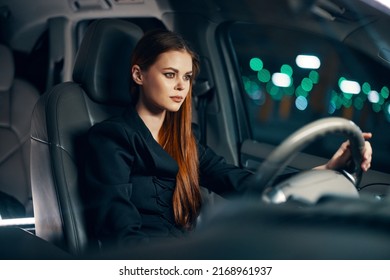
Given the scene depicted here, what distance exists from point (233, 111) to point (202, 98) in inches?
3.8

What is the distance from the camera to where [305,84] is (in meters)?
1.44

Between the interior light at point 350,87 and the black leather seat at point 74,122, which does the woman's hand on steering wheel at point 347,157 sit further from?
the black leather seat at point 74,122

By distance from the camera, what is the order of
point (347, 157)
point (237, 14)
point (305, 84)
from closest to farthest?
point (347, 157)
point (305, 84)
point (237, 14)

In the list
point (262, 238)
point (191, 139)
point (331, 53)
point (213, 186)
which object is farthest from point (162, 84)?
point (262, 238)

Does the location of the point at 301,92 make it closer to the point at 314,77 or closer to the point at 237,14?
the point at 314,77

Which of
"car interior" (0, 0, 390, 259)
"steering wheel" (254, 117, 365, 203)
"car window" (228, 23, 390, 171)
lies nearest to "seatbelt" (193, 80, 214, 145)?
"car interior" (0, 0, 390, 259)

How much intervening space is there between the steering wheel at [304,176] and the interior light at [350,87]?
333mm

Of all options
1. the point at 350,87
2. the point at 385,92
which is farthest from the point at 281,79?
the point at 385,92

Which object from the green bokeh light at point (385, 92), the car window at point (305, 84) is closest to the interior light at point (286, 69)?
the car window at point (305, 84)

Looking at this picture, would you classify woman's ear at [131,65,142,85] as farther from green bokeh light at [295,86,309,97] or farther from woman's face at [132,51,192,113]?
green bokeh light at [295,86,309,97]

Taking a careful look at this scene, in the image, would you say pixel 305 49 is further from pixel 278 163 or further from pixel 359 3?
pixel 278 163

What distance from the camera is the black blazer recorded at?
1262 mm

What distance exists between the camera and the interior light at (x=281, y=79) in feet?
4.79

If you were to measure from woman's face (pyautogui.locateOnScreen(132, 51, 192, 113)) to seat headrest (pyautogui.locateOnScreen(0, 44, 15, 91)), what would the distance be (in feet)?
1.35
